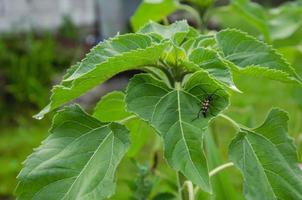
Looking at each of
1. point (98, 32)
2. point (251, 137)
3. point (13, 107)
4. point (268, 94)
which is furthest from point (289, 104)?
point (251, 137)

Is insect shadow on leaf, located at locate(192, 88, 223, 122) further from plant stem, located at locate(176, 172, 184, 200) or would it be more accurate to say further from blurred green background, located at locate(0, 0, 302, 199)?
blurred green background, located at locate(0, 0, 302, 199)

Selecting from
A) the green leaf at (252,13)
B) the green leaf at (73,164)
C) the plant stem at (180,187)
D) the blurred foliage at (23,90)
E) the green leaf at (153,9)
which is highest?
the blurred foliage at (23,90)

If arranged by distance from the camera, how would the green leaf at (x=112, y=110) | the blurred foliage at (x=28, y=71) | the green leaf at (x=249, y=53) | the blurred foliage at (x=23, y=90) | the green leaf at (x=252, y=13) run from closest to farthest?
the green leaf at (x=249, y=53) → the green leaf at (x=112, y=110) → the green leaf at (x=252, y=13) → the blurred foliage at (x=23, y=90) → the blurred foliage at (x=28, y=71)

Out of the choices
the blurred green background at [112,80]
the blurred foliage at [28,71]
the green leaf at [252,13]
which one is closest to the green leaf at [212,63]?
the blurred green background at [112,80]

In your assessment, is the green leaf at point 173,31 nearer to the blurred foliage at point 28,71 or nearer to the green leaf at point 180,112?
the green leaf at point 180,112

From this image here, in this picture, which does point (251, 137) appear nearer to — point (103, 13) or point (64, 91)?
point (64, 91)

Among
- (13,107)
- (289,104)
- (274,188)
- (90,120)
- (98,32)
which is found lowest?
(274,188)
